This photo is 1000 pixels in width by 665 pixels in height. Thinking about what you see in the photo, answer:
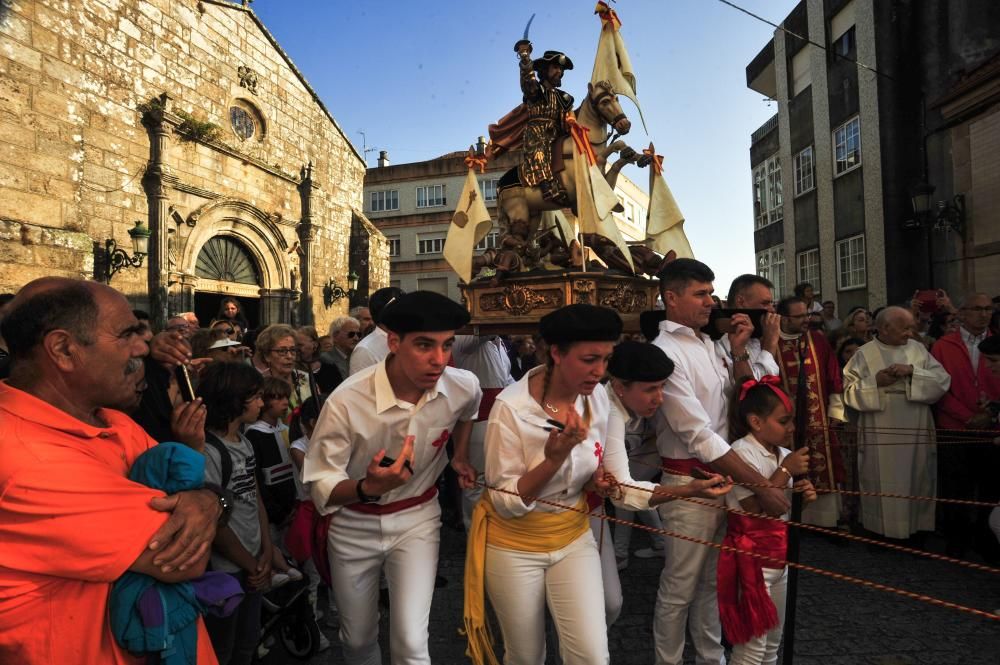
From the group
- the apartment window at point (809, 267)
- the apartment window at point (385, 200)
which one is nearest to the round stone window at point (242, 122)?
the apartment window at point (809, 267)

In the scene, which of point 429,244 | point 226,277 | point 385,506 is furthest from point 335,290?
point 429,244

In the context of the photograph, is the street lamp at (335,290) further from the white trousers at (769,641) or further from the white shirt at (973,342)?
the white trousers at (769,641)

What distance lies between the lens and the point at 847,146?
52.3ft

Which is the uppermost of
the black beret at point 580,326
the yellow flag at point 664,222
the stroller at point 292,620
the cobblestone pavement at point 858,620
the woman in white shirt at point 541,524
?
the yellow flag at point 664,222

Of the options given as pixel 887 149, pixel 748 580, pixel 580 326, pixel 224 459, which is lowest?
pixel 748 580

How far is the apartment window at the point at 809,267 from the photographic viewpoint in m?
17.7

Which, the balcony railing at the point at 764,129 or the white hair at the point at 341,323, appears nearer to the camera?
the white hair at the point at 341,323

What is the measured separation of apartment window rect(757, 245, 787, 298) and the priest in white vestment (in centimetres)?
1465

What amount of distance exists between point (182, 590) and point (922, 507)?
643 centimetres

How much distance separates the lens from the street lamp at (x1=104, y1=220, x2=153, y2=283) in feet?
36.9

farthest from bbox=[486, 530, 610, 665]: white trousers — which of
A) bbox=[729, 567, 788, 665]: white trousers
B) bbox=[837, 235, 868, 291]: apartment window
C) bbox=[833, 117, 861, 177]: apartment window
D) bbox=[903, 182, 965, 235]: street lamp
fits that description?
bbox=[833, 117, 861, 177]: apartment window

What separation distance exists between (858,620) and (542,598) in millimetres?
2698

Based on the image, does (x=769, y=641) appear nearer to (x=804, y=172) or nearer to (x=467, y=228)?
(x=467, y=228)

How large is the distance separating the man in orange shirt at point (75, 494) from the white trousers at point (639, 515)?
9.64 ft
